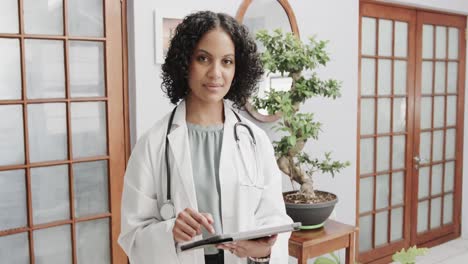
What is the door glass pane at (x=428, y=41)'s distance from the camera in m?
4.27

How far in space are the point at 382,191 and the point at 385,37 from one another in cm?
126

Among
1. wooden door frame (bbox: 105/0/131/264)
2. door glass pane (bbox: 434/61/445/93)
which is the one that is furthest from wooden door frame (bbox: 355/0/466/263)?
wooden door frame (bbox: 105/0/131/264)

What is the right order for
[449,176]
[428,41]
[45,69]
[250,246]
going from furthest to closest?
[449,176]
[428,41]
[45,69]
[250,246]

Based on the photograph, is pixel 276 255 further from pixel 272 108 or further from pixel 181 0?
pixel 181 0

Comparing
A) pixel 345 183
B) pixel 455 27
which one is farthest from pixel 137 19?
pixel 455 27

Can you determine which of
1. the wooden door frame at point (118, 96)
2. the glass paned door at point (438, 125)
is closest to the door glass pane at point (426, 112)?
the glass paned door at point (438, 125)

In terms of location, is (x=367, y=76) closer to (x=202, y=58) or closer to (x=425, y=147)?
(x=425, y=147)

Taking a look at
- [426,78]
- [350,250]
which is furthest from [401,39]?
[350,250]

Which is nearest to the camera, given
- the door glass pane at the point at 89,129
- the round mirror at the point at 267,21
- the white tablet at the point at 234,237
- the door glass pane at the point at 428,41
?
the white tablet at the point at 234,237

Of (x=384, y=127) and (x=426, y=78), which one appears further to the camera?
(x=426, y=78)

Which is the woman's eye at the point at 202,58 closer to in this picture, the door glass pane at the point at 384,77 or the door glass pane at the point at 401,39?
the door glass pane at the point at 384,77

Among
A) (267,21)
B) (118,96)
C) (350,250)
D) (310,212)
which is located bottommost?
(350,250)

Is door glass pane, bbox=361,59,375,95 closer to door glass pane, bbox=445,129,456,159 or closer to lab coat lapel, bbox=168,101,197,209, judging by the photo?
door glass pane, bbox=445,129,456,159

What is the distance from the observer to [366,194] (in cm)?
399
